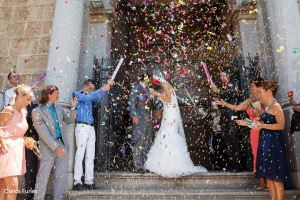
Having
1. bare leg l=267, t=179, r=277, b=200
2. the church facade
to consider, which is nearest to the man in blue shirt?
the church facade

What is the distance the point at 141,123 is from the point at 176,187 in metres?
1.30

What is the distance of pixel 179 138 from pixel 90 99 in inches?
64.5

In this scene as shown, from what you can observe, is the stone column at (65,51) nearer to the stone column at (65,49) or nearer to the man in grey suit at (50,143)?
the stone column at (65,49)

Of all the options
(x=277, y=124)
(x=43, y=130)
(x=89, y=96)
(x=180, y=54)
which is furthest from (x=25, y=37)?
(x=277, y=124)

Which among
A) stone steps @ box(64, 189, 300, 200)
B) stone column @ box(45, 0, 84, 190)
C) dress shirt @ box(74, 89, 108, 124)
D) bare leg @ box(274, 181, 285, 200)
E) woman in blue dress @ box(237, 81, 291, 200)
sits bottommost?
stone steps @ box(64, 189, 300, 200)

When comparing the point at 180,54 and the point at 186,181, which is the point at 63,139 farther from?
the point at 180,54

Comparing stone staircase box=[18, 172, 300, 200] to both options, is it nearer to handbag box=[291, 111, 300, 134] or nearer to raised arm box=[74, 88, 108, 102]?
handbag box=[291, 111, 300, 134]

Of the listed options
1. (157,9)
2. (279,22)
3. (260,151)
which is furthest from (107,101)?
(157,9)

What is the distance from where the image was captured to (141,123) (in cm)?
520

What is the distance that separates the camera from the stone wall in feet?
19.8

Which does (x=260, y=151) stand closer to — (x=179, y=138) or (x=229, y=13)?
(x=179, y=138)

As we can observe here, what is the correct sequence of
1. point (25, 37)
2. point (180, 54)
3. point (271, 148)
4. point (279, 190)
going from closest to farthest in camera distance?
1. point (279, 190)
2. point (271, 148)
3. point (25, 37)
4. point (180, 54)

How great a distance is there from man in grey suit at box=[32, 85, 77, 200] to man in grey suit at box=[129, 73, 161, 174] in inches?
53.6

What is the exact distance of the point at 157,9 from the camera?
27.3 feet
